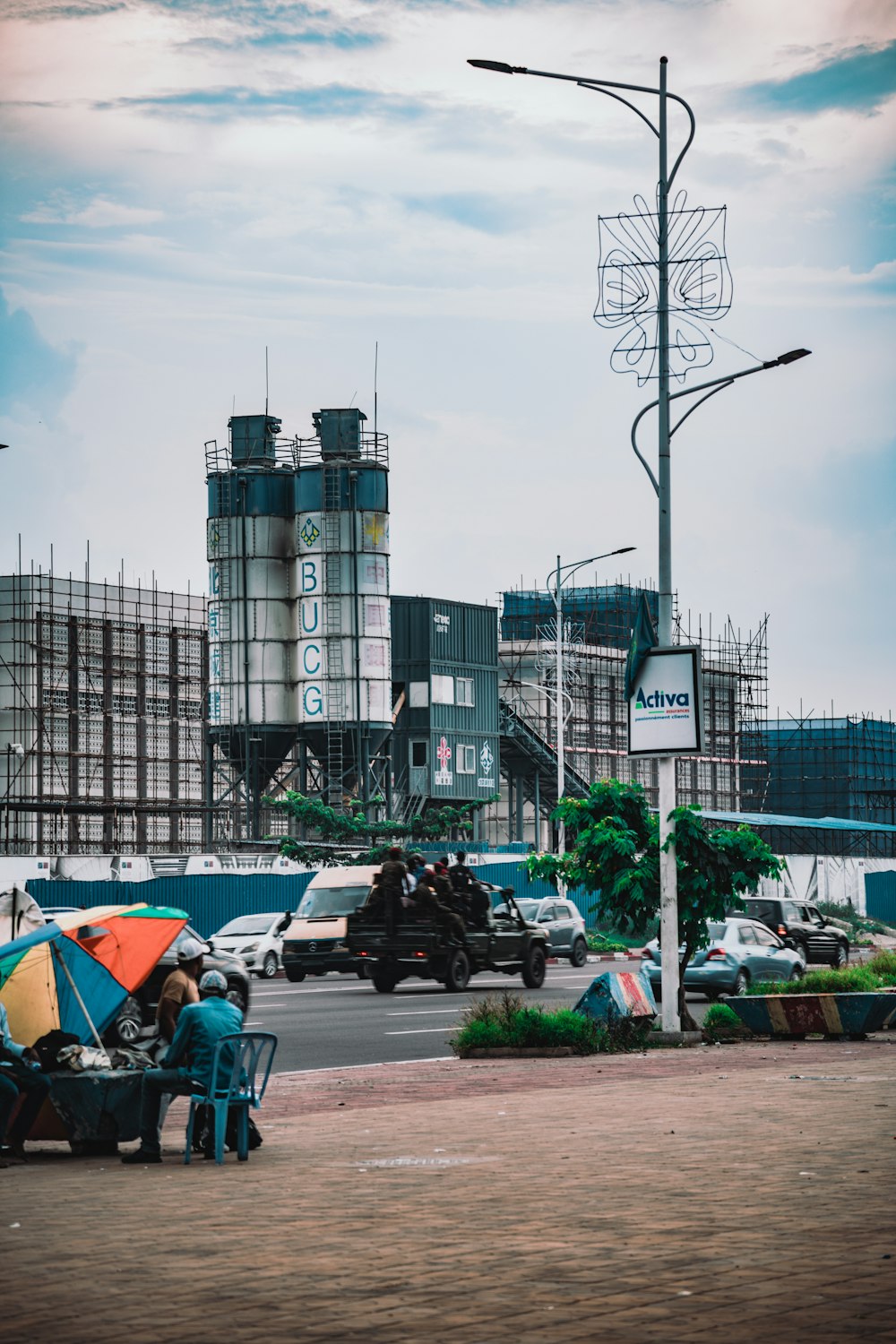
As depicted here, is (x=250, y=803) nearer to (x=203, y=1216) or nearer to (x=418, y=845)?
(x=418, y=845)

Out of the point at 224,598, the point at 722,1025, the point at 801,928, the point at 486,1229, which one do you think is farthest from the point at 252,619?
the point at 486,1229

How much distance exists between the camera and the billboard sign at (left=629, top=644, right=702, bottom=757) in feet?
72.2

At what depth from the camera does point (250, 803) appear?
75.8m

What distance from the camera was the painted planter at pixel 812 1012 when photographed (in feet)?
74.8

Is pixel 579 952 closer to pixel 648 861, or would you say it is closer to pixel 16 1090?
pixel 648 861

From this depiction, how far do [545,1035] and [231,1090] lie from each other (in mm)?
9369

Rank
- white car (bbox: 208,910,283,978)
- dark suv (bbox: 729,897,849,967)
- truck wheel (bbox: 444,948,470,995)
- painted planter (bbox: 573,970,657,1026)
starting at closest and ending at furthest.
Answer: painted planter (bbox: 573,970,657,1026), truck wheel (bbox: 444,948,470,995), dark suv (bbox: 729,897,849,967), white car (bbox: 208,910,283,978)

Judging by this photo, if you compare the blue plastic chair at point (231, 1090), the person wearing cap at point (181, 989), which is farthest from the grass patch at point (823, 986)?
the blue plastic chair at point (231, 1090)

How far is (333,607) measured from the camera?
2862 inches

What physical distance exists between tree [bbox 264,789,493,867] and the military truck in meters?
25.9

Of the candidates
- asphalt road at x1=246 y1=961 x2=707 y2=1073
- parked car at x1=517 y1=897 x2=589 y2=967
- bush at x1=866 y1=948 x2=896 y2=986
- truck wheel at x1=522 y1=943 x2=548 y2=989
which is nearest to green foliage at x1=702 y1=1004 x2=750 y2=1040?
asphalt road at x1=246 y1=961 x2=707 y2=1073

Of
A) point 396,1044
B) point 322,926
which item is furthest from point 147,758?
point 396,1044

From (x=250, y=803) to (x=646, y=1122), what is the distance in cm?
6244

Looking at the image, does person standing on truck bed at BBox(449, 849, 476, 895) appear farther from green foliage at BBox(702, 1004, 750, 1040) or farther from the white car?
green foliage at BBox(702, 1004, 750, 1040)
